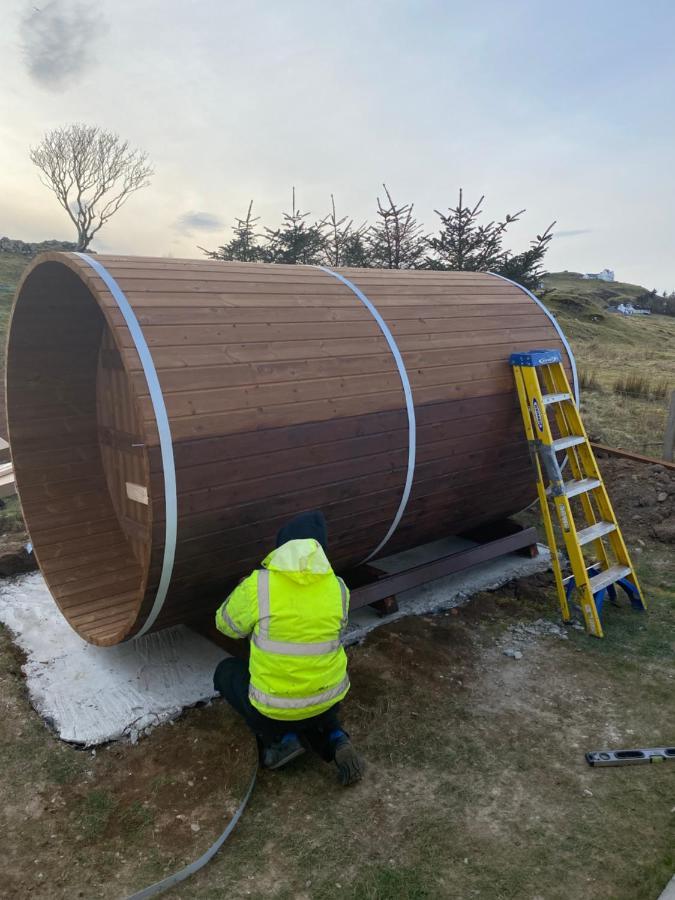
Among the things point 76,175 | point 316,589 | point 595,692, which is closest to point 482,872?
point 316,589

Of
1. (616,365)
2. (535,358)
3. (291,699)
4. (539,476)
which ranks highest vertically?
(535,358)

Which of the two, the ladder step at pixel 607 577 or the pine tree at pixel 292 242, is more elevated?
the pine tree at pixel 292 242

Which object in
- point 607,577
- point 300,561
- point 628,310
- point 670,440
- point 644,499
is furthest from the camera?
point 628,310

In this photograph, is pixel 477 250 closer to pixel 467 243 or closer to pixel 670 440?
pixel 467 243

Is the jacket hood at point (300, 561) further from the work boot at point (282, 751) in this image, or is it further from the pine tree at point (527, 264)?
the pine tree at point (527, 264)

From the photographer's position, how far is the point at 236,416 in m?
3.96

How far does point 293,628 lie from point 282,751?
856 millimetres

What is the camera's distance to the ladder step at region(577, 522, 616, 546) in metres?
5.44

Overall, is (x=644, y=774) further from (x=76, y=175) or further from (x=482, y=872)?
(x=76, y=175)

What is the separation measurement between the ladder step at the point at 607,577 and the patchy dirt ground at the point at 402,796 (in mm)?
598

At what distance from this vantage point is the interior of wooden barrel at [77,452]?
5297 mm

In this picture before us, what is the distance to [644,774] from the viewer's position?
3732 millimetres

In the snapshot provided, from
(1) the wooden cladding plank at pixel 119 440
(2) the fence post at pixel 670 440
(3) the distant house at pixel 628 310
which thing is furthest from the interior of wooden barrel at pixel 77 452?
(3) the distant house at pixel 628 310

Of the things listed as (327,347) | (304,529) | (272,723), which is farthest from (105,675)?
(327,347)
